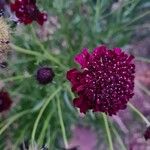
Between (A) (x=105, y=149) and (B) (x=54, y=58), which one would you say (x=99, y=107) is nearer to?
(B) (x=54, y=58)

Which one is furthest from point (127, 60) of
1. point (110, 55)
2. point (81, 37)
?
point (81, 37)

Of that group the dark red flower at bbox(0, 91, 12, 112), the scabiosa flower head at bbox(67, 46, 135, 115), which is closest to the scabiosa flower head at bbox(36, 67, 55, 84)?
the scabiosa flower head at bbox(67, 46, 135, 115)

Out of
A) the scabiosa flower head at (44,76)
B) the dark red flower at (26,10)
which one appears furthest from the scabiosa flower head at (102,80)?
the dark red flower at (26,10)

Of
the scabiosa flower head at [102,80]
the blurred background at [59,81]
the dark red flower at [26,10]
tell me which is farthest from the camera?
the blurred background at [59,81]

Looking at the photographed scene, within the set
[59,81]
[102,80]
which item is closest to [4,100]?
[59,81]

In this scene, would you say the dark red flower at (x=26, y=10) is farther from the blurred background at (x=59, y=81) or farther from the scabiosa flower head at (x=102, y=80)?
the scabiosa flower head at (x=102, y=80)

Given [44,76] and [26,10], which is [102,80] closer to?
[44,76]
